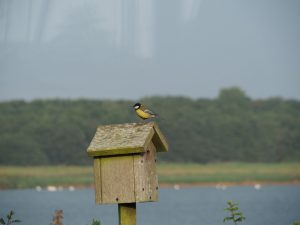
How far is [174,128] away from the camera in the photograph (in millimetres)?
77812

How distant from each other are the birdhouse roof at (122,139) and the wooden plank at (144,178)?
6.6 inches

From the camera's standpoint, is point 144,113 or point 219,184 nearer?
point 144,113

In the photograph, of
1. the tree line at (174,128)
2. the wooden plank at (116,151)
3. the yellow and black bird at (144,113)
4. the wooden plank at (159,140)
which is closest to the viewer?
the wooden plank at (116,151)

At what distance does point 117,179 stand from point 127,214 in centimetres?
45

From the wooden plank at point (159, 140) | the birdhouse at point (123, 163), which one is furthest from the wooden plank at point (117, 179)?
the wooden plank at point (159, 140)

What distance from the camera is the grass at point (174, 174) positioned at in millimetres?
64438

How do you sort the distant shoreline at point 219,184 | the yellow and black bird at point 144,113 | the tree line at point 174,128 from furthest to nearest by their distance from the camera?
the tree line at point 174,128
the distant shoreline at point 219,184
the yellow and black bird at point 144,113

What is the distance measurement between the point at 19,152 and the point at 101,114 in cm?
1109

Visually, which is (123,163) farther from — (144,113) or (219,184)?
(219,184)

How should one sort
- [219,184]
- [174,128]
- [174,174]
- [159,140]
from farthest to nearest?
[174,128] < [219,184] < [174,174] < [159,140]

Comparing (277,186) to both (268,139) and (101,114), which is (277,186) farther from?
(101,114)

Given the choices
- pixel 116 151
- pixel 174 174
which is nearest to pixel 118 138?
pixel 116 151

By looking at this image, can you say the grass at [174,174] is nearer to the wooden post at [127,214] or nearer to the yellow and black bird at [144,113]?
the yellow and black bird at [144,113]

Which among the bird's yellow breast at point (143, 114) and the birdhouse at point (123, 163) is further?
the bird's yellow breast at point (143, 114)
